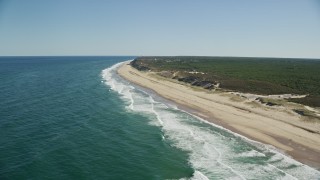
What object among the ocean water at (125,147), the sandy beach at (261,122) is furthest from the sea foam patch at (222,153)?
the sandy beach at (261,122)

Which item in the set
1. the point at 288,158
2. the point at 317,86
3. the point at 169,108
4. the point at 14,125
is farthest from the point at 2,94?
the point at 317,86

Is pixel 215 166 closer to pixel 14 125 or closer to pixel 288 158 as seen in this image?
pixel 288 158

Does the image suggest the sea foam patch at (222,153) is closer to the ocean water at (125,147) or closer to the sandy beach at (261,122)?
the ocean water at (125,147)

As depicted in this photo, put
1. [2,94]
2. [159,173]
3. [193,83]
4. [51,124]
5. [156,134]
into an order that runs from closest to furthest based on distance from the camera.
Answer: [159,173]
[156,134]
[51,124]
[2,94]
[193,83]

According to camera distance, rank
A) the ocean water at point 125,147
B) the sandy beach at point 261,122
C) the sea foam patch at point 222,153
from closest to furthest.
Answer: the ocean water at point 125,147 → the sea foam patch at point 222,153 → the sandy beach at point 261,122

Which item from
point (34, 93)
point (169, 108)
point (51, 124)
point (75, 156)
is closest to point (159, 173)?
point (75, 156)

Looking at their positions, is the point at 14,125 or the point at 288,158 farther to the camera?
the point at 14,125

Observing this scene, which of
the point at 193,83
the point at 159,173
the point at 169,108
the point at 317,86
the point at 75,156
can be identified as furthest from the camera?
the point at 193,83
